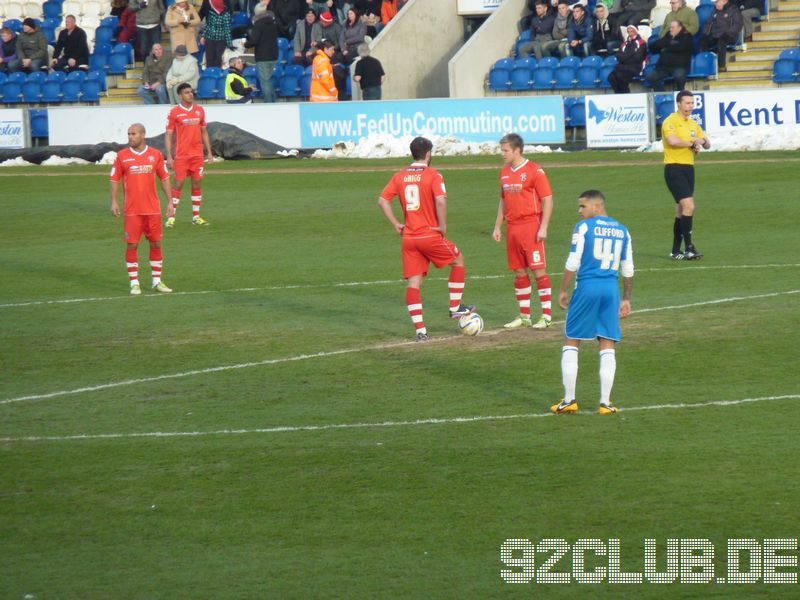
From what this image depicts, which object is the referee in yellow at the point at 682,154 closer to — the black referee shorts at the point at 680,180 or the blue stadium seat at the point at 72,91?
the black referee shorts at the point at 680,180

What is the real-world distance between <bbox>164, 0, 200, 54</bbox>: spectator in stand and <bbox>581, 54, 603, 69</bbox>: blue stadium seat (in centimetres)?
1198

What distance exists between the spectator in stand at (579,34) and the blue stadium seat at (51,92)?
16.2 m

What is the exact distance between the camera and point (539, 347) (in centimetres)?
1416

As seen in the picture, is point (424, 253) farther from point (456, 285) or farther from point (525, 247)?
point (525, 247)

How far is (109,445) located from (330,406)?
6.72 feet

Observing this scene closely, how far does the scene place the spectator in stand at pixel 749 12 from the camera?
35031 millimetres

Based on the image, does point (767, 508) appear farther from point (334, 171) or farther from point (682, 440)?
point (334, 171)

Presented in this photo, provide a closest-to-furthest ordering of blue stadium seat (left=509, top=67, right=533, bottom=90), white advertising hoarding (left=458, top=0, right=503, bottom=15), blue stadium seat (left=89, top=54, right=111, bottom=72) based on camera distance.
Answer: blue stadium seat (left=509, top=67, right=533, bottom=90) → white advertising hoarding (left=458, top=0, right=503, bottom=15) → blue stadium seat (left=89, top=54, right=111, bottom=72)

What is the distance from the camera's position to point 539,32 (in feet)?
123

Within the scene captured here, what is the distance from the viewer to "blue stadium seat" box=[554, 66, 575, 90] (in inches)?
1414

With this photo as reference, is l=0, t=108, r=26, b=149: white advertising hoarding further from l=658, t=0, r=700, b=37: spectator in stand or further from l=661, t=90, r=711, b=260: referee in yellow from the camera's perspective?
l=661, t=90, r=711, b=260: referee in yellow

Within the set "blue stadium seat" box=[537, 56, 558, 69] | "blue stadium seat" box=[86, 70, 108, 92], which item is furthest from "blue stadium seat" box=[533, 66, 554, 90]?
"blue stadium seat" box=[86, 70, 108, 92]

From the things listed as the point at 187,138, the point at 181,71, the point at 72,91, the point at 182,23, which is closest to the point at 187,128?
the point at 187,138

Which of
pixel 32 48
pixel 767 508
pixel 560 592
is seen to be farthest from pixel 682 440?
pixel 32 48
